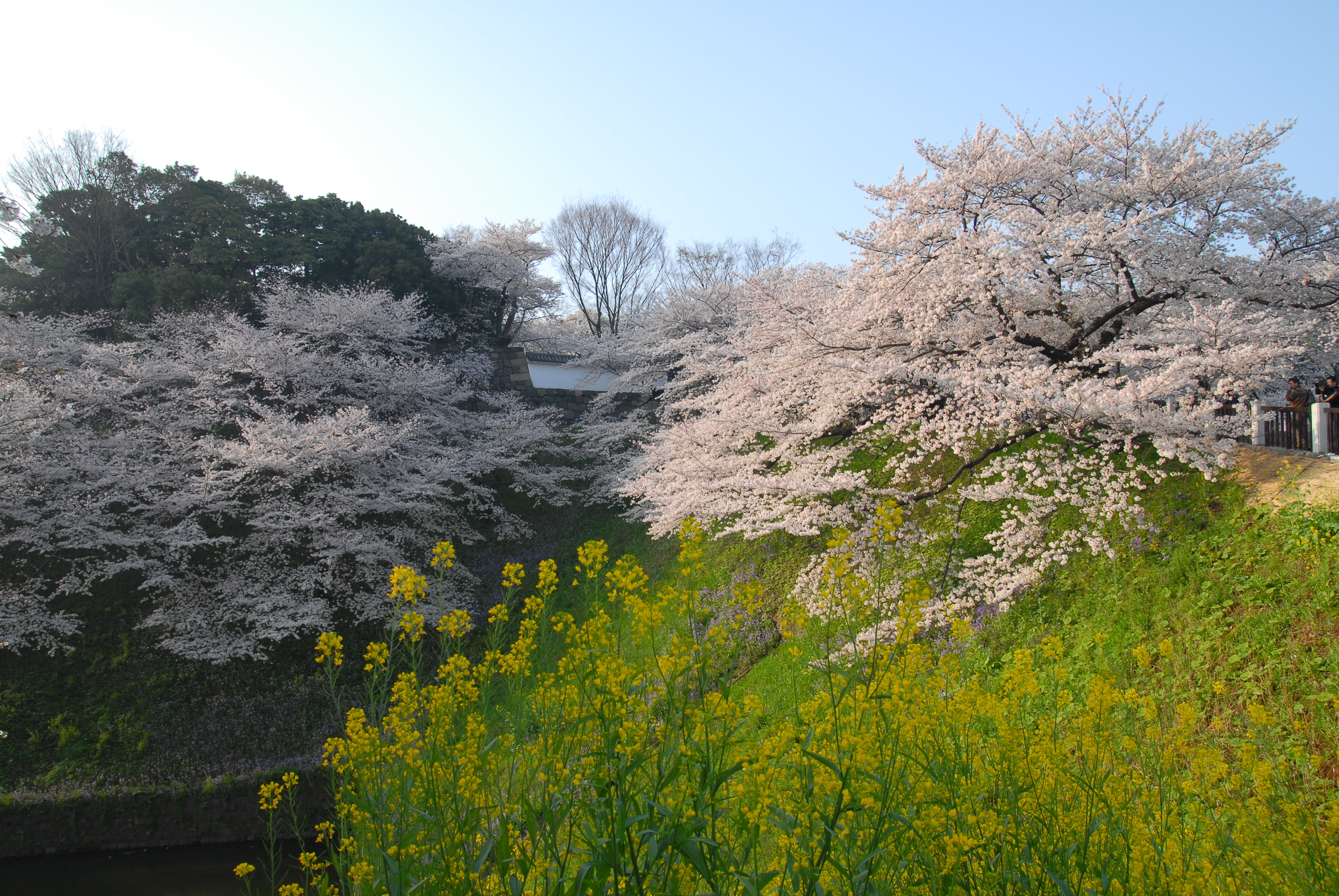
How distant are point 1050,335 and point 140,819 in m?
12.8

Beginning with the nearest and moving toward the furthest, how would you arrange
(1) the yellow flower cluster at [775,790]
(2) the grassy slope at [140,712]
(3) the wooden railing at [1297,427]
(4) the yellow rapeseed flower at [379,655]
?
1. (1) the yellow flower cluster at [775,790]
2. (4) the yellow rapeseed flower at [379,655]
3. (3) the wooden railing at [1297,427]
4. (2) the grassy slope at [140,712]

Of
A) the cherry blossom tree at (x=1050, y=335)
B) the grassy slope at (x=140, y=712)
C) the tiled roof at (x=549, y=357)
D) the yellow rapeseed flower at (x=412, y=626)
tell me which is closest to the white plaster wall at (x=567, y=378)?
the tiled roof at (x=549, y=357)

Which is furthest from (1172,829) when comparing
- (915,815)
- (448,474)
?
(448,474)

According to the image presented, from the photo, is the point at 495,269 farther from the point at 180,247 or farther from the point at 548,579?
the point at 548,579

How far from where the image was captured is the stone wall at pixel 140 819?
8.26 metres

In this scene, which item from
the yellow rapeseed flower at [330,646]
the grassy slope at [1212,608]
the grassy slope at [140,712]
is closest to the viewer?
the yellow rapeseed flower at [330,646]

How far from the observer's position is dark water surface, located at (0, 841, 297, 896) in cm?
767

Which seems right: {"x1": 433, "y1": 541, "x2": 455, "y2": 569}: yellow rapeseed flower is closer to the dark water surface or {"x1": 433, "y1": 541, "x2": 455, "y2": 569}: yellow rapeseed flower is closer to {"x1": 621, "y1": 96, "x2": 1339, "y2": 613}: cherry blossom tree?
{"x1": 621, "y1": 96, "x2": 1339, "y2": 613}: cherry blossom tree

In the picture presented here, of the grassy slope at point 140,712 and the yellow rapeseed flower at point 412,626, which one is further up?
the yellow rapeseed flower at point 412,626

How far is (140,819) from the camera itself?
8.55m

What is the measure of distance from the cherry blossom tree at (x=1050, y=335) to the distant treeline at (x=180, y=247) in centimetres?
1269

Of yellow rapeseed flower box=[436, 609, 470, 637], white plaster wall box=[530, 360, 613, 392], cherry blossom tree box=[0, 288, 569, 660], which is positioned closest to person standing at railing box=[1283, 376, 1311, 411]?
yellow rapeseed flower box=[436, 609, 470, 637]

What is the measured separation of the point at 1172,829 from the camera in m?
2.79

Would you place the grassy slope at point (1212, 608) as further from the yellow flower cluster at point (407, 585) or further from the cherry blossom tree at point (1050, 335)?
the yellow flower cluster at point (407, 585)
